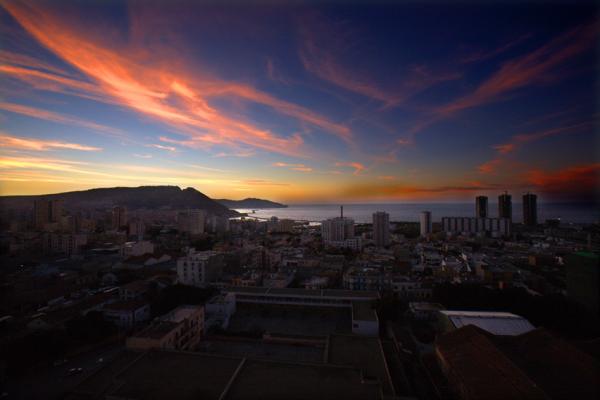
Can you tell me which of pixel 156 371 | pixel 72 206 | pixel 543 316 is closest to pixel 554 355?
pixel 543 316

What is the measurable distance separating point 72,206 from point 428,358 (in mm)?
31857

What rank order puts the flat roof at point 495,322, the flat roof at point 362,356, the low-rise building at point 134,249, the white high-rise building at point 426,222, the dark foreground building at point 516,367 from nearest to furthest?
1. the dark foreground building at point 516,367
2. the flat roof at point 362,356
3. the flat roof at point 495,322
4. the low-rise building at point 134,249
5. the white high-rise building at point 426,222

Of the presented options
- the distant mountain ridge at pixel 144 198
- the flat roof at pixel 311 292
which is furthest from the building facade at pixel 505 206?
the distant mountain ridge at pixel 144 198

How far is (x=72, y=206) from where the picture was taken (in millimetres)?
26859

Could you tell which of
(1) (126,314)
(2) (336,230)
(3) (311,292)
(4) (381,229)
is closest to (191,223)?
(2) (336,230)

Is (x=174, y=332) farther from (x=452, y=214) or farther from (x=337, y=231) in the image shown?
(x=452, y=214)

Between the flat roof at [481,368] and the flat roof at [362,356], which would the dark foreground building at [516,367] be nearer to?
the flat roof at [481,368]

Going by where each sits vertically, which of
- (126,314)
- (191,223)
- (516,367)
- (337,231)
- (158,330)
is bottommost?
(126,314)

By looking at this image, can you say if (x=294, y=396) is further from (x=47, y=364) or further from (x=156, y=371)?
(x=47, y=364)

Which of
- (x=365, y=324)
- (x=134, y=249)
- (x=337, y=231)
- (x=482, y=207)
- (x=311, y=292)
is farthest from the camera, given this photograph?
(x=482, y=207)

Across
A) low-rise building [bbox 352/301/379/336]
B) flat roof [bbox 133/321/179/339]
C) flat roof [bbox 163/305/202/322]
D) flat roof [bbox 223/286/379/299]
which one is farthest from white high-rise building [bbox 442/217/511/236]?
flat roof [bbox 133/321/179/339]

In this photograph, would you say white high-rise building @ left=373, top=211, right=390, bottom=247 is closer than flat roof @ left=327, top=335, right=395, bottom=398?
No

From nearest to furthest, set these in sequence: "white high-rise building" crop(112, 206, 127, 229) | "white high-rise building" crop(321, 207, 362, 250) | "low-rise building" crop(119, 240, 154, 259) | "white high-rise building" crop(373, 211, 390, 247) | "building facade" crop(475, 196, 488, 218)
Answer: "low-rise building" crop(119, 240, 154, 259)
"white high-rise building" crop(373, 211, 390, 247)
"white high-rise building" crop(321, 207, 362, 250)
"white high-rise building" crop(112, 206, 127, 229)
"building facade" crop(475, 196, 488, 218)

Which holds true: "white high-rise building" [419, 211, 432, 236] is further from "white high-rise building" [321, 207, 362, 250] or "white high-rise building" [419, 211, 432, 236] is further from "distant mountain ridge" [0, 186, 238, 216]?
"distant mountain ridge" [0, 186, 238, 216]
